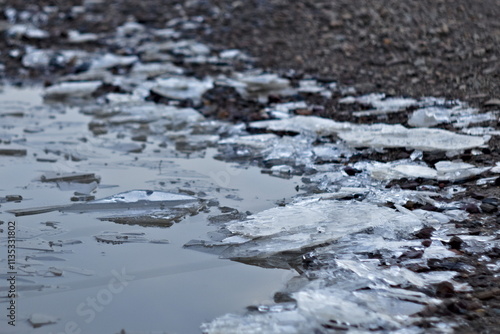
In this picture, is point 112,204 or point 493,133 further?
point 493,133

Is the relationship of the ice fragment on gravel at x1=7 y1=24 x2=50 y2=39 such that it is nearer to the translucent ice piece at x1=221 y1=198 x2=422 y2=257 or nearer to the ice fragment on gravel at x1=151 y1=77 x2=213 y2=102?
the ice fragment on gravel at x1=151 y1=77 x2=213 y2=102

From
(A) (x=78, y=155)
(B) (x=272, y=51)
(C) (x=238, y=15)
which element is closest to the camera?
(A) (x=78, y=155)

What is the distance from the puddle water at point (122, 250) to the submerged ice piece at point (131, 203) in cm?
5

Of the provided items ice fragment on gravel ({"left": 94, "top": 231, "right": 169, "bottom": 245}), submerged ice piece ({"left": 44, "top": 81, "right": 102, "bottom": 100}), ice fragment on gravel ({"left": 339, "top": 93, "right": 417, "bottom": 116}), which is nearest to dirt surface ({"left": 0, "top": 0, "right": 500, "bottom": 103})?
ice fragment on gravel ({"left": 339, "top": 93, "right": 417, "bottom": 116})

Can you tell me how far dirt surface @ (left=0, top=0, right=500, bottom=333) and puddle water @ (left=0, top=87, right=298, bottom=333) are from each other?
829 mm

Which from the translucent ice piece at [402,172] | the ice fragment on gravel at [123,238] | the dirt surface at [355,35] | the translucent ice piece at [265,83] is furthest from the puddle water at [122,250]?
Answer: the dirt surface at [355,35]

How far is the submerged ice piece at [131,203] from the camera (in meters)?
2.77

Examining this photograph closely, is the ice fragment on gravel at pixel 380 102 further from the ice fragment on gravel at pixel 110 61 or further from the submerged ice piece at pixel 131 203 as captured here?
the ice fragment on gravel at pixel 110 61

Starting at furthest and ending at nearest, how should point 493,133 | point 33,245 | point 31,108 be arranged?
point 31,108 → point 493,133 → point 33,245

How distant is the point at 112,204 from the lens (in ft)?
9.18

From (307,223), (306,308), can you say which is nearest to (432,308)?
(306,308)

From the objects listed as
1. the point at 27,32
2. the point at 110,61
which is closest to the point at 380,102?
the point at 110,61

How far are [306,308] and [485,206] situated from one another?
103 cm

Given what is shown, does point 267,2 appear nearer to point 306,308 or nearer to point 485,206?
point 485,206
